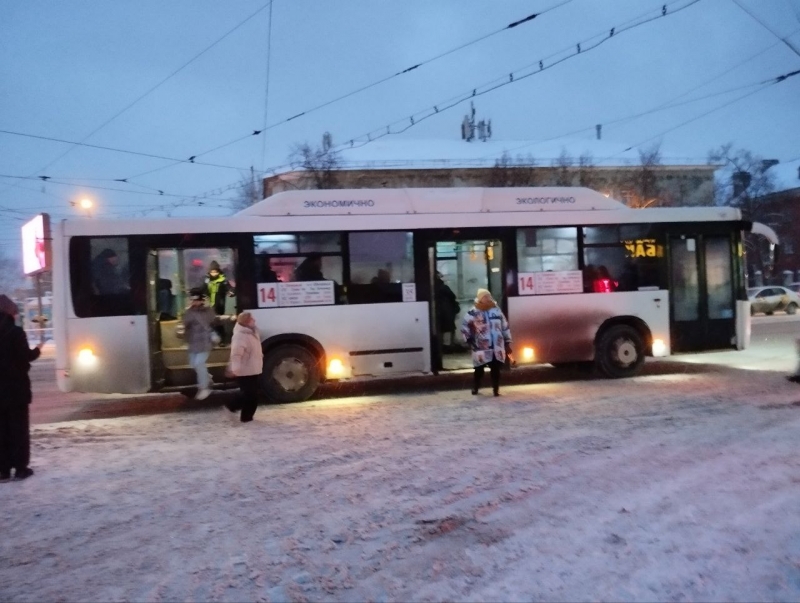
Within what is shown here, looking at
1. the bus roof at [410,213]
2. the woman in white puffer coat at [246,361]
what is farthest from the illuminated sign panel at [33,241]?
the woman in white puffer coat at [246,361]

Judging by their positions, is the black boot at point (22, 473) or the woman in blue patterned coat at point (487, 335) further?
the woman in blue patterned coat at point (487, 335)

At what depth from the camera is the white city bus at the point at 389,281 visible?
35.8 ft

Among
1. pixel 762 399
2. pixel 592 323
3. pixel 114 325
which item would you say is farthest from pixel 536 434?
pixel 114 325

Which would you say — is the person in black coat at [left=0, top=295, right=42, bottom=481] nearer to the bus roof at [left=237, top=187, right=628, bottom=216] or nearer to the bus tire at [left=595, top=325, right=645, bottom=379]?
the bus roof at [left=237, top=187, right=628, bottom=216]

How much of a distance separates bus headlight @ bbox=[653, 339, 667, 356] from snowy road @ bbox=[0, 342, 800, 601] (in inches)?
120

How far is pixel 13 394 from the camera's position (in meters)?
6.87

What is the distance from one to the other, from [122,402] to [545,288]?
811 centimetres

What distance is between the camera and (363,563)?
474cm

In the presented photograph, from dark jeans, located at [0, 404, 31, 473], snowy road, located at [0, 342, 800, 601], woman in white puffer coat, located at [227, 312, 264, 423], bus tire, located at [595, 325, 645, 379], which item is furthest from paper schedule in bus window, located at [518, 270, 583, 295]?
dark jeans, located at [0, 404, 31, 473]

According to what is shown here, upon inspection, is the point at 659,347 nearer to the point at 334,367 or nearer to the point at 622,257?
the point at 622,257

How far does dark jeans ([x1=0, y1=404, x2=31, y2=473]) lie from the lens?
6.96 meters

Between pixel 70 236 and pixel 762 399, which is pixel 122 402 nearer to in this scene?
pixel 70 236

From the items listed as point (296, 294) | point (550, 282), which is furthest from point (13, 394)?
point (550, 282)

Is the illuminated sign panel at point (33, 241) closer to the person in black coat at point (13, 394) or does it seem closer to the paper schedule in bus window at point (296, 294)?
the paper schedule in bus window at point (296, 294)
